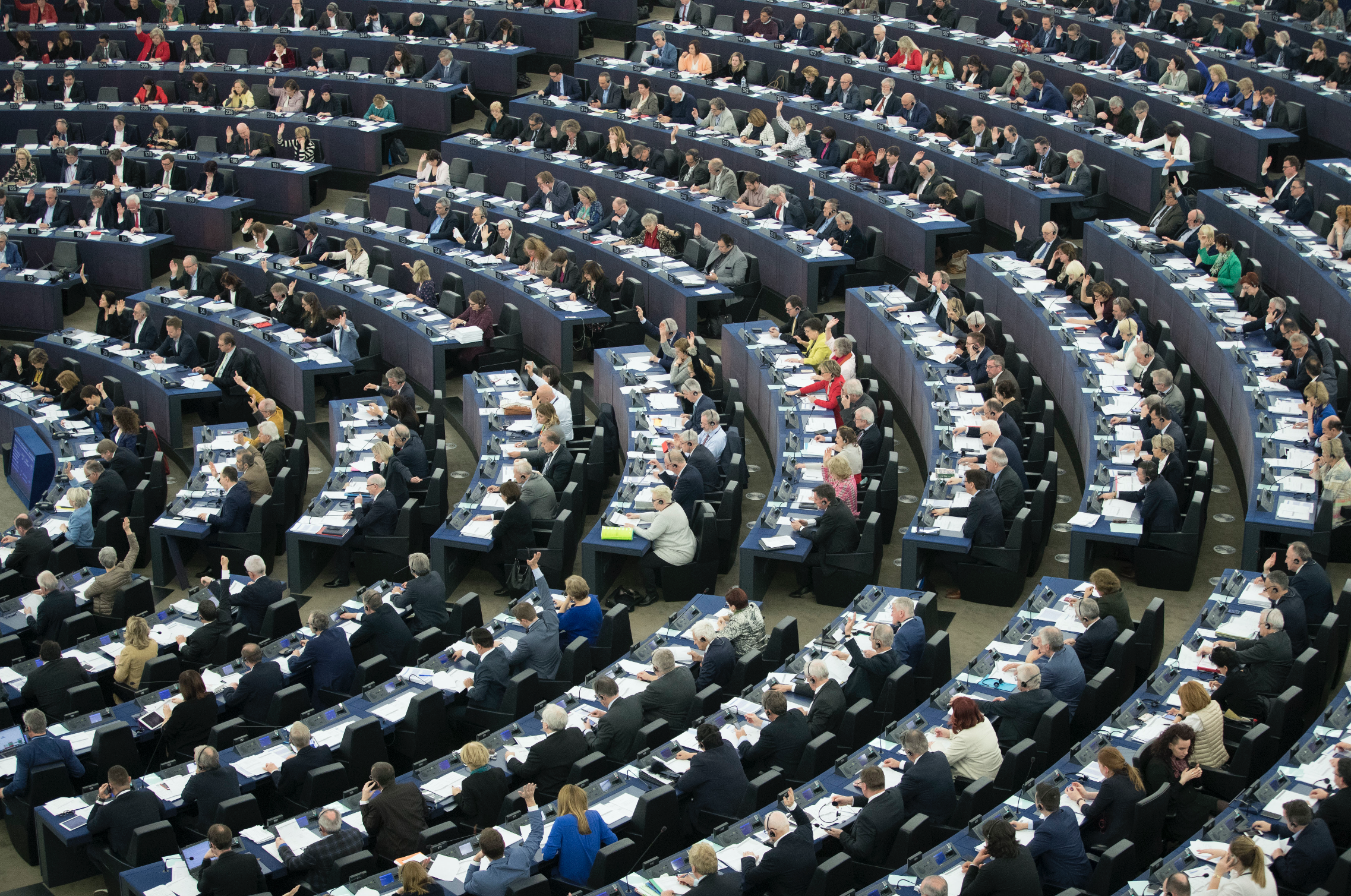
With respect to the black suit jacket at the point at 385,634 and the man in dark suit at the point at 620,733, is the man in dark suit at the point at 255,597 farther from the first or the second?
the man in dark suit at the point at 620,733

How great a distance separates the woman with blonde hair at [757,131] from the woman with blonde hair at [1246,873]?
15.2 metres

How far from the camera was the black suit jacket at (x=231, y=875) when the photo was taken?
974 cm

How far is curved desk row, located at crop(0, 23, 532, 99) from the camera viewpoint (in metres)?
26.0

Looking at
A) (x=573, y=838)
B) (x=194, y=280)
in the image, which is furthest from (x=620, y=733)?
(x=194, y=280)

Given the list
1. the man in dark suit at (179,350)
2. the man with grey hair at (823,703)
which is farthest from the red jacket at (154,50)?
the man with grey hair at (823,703)

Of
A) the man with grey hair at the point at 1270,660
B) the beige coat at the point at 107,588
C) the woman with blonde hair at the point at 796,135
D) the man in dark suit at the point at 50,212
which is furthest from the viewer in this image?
the man in dark suit at the point at 50,212

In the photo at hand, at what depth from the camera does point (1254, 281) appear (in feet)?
51.9

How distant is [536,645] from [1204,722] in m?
5.10

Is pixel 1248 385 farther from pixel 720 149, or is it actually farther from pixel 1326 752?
pixel 720 149

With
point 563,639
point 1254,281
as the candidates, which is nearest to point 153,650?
point 563,639

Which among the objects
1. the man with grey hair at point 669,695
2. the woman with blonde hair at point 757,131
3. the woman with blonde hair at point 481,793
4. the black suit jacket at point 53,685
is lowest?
the black suit jacket at point 53,685

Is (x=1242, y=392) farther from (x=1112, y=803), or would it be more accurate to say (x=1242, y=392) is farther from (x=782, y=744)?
(x=782, y=744)

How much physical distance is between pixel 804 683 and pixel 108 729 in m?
5.31

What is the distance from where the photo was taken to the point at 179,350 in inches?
734
